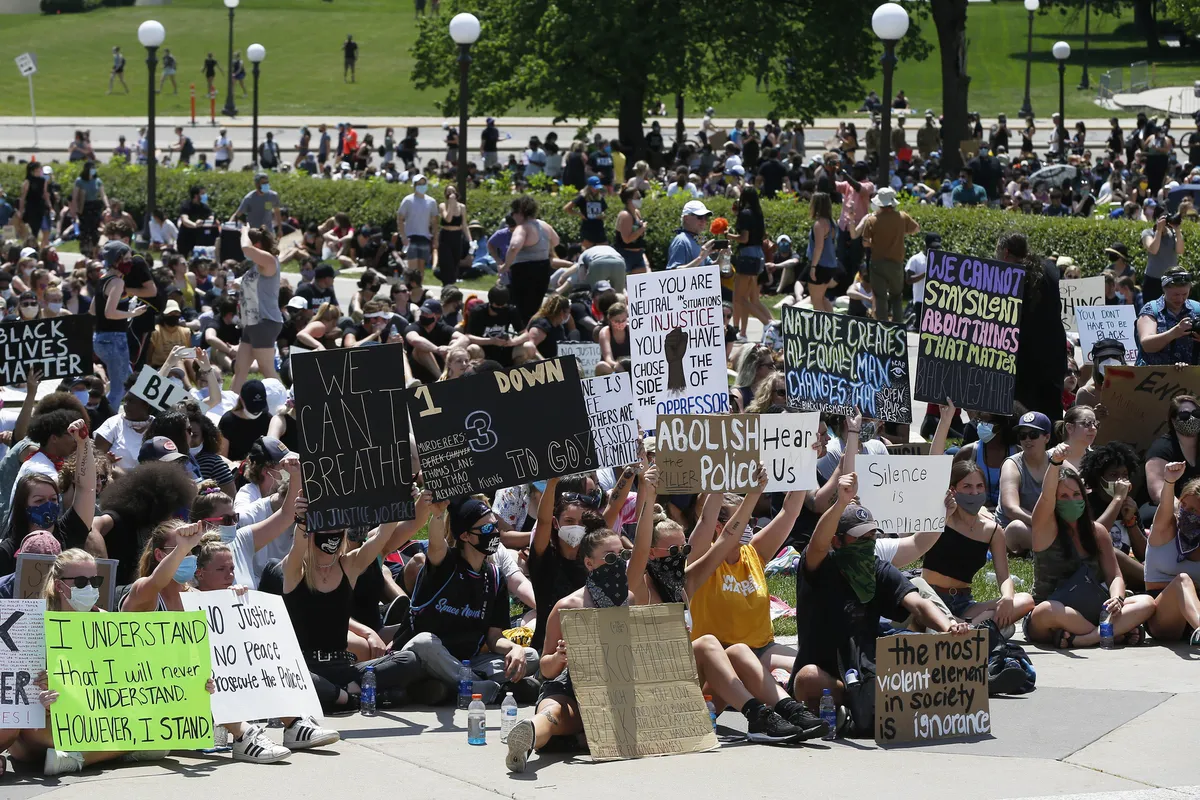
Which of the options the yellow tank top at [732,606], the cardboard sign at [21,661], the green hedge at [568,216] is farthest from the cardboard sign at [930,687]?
the green hedge at [568,216]

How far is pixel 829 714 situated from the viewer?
8188 mm

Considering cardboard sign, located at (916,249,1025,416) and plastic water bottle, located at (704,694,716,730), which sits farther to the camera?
cardboard sign, located at (916,249,1025,416)

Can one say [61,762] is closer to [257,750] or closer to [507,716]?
[257,750]

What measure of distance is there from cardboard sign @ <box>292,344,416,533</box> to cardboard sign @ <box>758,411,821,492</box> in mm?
1861

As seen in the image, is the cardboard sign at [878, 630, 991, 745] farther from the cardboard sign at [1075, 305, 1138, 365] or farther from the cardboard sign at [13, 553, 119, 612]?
the cardboard sign at [1075, 305, 1138, 365]

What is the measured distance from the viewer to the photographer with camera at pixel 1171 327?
13.3 m

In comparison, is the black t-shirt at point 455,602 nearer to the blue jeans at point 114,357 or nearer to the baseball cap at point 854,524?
the baseball cap at point 854,524

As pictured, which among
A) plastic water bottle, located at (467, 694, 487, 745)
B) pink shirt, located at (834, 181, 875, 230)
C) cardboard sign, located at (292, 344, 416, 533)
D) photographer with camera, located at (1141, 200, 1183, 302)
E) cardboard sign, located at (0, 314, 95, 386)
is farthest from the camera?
pink shirt, located at (834, 181, 875, 230)

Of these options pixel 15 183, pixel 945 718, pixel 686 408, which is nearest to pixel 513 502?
pixel 686 408

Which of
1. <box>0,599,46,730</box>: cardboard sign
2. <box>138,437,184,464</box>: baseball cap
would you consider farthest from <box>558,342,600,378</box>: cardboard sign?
<box>0,599,46,730</box>: cardboard sign

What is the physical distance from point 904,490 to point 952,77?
27.4 meters

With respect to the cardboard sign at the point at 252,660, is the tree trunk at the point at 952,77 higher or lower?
higher

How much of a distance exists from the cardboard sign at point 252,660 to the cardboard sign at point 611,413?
3066mm

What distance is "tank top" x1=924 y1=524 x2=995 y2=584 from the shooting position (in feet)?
31.9
